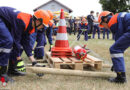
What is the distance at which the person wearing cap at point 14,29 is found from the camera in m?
Result: 3.49

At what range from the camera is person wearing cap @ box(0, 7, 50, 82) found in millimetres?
3495

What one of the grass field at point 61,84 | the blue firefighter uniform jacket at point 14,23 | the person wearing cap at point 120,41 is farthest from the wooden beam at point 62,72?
the blue firefighter uniform jacket at point 14,23

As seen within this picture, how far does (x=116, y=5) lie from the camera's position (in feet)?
133

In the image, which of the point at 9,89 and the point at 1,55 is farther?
the point at 1,55

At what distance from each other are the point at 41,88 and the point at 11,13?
165cm

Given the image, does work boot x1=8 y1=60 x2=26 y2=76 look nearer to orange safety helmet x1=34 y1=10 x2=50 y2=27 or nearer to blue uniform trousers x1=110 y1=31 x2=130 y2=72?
orange safety helmet x1=34 y1=10 x2=50 y2=27

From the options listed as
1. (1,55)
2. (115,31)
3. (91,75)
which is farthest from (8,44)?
(115,31)

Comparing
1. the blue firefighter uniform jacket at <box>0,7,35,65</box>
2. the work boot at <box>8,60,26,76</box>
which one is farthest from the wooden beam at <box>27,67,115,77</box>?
the work boot at <box>8,60,26,76</box>

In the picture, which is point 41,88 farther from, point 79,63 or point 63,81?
point 79,63

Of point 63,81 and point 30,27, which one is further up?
point 30,27

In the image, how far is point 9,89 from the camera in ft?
10.6

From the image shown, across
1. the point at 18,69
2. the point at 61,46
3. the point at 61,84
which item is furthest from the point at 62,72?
the point at 61,46

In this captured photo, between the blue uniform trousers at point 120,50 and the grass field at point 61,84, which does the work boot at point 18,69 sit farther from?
the blue uniform trousers at point 120,50

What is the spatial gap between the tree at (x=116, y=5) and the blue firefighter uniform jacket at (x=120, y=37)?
38162 millimetres
